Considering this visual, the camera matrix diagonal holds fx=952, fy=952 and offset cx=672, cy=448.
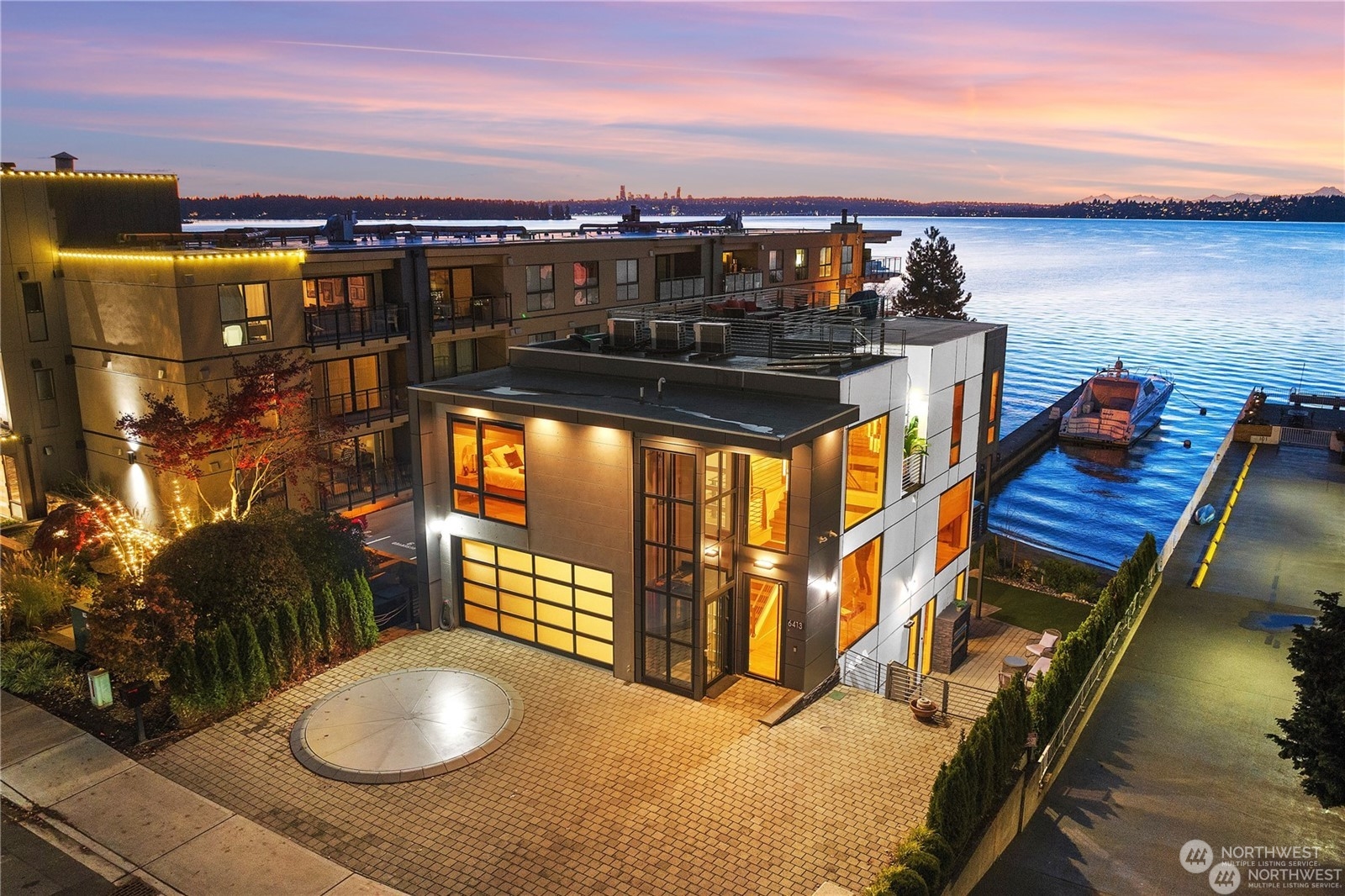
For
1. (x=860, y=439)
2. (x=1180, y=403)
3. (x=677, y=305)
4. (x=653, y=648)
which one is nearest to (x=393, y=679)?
(x=653, y=648)

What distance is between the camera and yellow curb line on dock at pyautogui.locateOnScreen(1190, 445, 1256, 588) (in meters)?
29.6

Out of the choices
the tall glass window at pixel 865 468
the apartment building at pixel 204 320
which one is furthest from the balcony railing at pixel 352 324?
the tall glass window at pixel 865 468

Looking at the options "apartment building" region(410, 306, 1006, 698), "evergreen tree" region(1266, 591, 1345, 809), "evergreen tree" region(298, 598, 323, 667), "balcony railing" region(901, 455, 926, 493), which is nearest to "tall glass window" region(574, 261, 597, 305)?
"apartment building" region(410, 306, 1006, 698)

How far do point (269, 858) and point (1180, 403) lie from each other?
3470 inches

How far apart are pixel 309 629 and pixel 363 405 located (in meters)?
15.5

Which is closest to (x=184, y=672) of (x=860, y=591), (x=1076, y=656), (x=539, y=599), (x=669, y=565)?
(x=539, y=599)

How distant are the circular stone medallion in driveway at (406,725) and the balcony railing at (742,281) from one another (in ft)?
113

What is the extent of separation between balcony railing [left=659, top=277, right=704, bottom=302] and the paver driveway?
1177 inches

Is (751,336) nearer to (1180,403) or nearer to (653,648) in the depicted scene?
(653,648)

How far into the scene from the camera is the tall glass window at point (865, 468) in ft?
67.2

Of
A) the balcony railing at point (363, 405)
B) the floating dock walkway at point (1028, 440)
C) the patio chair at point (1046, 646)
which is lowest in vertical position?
the floating dock walkway at point (1028, 440)

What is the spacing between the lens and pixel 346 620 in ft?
68.4

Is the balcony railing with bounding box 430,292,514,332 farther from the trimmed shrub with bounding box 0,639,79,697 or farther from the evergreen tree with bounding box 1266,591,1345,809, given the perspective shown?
the evergreen tree with bounding box 1266,591,1345,809

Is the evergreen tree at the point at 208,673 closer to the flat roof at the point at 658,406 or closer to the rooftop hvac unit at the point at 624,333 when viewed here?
the flat roof at the point at 658,406
